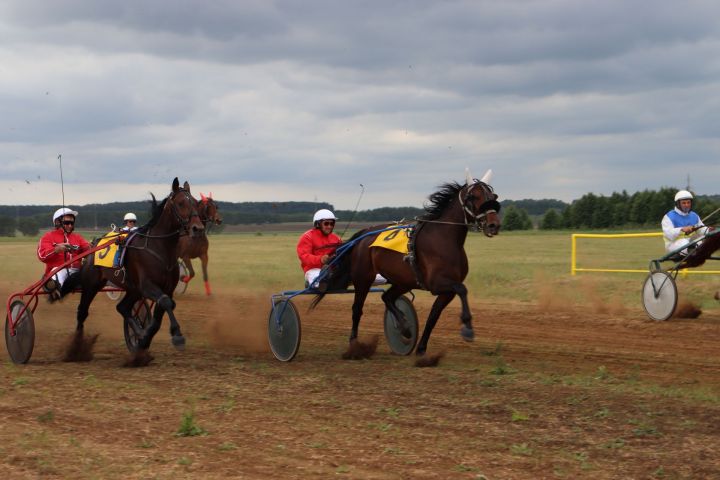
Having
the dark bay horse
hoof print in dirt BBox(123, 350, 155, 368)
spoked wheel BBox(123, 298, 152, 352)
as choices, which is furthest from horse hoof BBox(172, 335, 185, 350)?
spoked wheel BBox(123, 298, 152, 352)

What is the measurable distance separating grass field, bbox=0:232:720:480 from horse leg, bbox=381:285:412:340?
34 cm

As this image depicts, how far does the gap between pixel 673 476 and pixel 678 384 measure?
311 cm

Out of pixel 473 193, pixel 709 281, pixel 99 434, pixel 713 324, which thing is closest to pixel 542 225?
pixel 709 281

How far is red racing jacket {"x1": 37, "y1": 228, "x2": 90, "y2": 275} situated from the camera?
34.3 feet

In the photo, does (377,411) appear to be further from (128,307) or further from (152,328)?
(128,307)

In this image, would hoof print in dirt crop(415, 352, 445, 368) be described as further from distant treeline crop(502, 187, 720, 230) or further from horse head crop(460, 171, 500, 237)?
distant treeline crop(502, 187, 720, 230)

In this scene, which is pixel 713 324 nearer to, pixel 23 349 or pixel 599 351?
Result: pixel 599 351

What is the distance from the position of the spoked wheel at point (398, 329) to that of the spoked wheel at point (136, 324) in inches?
107

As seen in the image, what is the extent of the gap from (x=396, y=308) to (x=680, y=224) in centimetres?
518

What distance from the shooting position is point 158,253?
9.49 meters

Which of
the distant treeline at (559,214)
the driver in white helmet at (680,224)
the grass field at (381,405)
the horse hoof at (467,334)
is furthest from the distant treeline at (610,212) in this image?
the horse hoof at (467,334)

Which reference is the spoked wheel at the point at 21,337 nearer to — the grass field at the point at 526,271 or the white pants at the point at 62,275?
the white pants at the point at 62,275

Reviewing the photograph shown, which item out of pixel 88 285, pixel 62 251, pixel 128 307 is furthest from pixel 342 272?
pixel 62 251

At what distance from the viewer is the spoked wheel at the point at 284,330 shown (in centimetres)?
948
